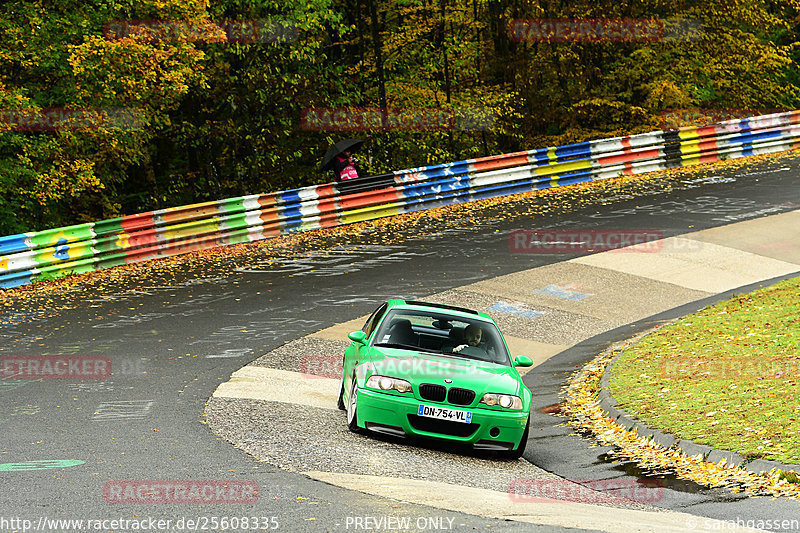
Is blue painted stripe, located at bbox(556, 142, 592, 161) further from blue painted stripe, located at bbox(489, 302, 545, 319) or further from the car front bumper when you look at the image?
the car front bumper

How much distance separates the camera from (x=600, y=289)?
1847 centimetres

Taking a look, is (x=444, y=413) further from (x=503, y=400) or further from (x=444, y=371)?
(x=503, y=400)

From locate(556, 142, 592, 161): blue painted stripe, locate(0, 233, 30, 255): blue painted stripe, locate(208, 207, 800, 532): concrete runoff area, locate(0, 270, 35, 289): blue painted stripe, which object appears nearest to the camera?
locate(208, 207, 800, 532): concrete runoff area

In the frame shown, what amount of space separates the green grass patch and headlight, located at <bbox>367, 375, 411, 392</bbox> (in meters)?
2.87

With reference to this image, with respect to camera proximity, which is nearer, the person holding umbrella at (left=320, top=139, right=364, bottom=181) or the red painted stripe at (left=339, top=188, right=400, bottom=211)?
the red painted stripe at (left=339, top=188, right=400, bottom=211)

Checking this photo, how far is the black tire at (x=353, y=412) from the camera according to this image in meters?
10.2

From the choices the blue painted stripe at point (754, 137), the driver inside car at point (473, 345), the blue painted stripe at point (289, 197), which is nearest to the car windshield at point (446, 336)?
the driver inside car at point (473, 345)

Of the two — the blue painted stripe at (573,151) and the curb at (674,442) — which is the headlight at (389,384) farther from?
the blue painted stripe at (573,151)

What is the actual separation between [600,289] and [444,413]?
9.23m

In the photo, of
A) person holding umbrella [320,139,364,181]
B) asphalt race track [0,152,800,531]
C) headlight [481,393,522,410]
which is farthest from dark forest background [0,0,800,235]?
headlight [481,393,522,410]

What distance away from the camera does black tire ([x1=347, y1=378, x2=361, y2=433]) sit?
33.6 ft

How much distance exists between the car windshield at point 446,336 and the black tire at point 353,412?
77 centimetres
